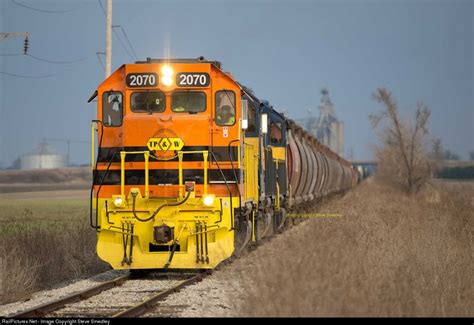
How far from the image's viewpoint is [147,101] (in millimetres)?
12344

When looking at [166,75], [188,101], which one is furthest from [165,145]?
[166,75]

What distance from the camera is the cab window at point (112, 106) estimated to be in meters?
12.4

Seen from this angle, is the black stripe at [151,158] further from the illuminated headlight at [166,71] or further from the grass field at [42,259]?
the grass field at [42,259]

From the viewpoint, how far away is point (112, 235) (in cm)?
1181

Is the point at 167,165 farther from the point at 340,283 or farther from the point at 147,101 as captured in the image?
the point at 340,283

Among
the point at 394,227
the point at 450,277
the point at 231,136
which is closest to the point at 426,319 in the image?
the point at 450,277

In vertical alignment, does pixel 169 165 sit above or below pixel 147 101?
below

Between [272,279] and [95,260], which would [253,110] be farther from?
[272,279]

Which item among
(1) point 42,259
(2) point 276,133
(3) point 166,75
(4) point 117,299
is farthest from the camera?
(2) point 276,133

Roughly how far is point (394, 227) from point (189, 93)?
21.3 feet

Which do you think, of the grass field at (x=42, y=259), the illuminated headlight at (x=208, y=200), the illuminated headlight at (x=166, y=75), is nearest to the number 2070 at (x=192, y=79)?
the illuminated headlight at (x=166, y=75)

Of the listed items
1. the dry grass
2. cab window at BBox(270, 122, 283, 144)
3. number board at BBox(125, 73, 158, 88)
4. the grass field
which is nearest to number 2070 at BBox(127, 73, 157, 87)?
number board at BBox(125, 73, 158, 88)

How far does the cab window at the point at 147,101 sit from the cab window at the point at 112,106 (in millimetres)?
223

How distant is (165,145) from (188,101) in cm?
91
